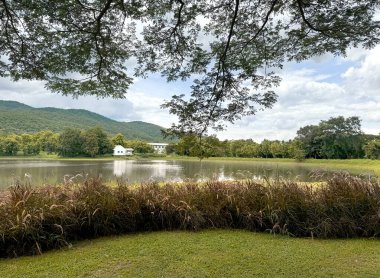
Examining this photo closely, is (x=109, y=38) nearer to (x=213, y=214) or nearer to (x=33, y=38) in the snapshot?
(x=33, y=38)

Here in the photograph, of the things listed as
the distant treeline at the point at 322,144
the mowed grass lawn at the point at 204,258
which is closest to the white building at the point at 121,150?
the distant treeline at the point at 322,144

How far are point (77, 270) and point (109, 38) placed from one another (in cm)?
258

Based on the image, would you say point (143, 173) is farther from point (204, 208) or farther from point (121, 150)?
point (121, 150)

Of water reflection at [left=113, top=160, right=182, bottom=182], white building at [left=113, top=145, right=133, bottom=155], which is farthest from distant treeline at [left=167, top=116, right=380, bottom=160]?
white building at [left=113, top=145, right=133, bottom=155]

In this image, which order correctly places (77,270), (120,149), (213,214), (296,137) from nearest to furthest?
1. (77,270)
2. (213,214)
3. (296,137)
4. (120,149)

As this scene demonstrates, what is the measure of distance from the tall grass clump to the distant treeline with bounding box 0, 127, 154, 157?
56.1 m

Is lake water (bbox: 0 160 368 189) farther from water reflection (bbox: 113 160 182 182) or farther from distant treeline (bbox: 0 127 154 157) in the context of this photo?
distant treeline (bbox: 0 127 154 157)

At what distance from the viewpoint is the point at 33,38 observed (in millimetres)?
3773

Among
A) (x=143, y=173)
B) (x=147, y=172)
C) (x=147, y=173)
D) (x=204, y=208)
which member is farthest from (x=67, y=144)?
(x=204, y=208)

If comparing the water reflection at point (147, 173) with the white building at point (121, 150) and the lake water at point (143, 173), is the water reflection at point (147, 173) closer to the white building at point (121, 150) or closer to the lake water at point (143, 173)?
the lake water at point (143, 173)

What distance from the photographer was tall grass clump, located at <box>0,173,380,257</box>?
4332mm

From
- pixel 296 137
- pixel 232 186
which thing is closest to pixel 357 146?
pixel 296 137

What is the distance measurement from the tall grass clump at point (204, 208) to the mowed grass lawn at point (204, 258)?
9.5 inches

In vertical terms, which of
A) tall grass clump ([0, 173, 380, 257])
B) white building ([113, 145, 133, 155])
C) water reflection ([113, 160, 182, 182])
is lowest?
water reflection ([113, 160, 182, 182])
